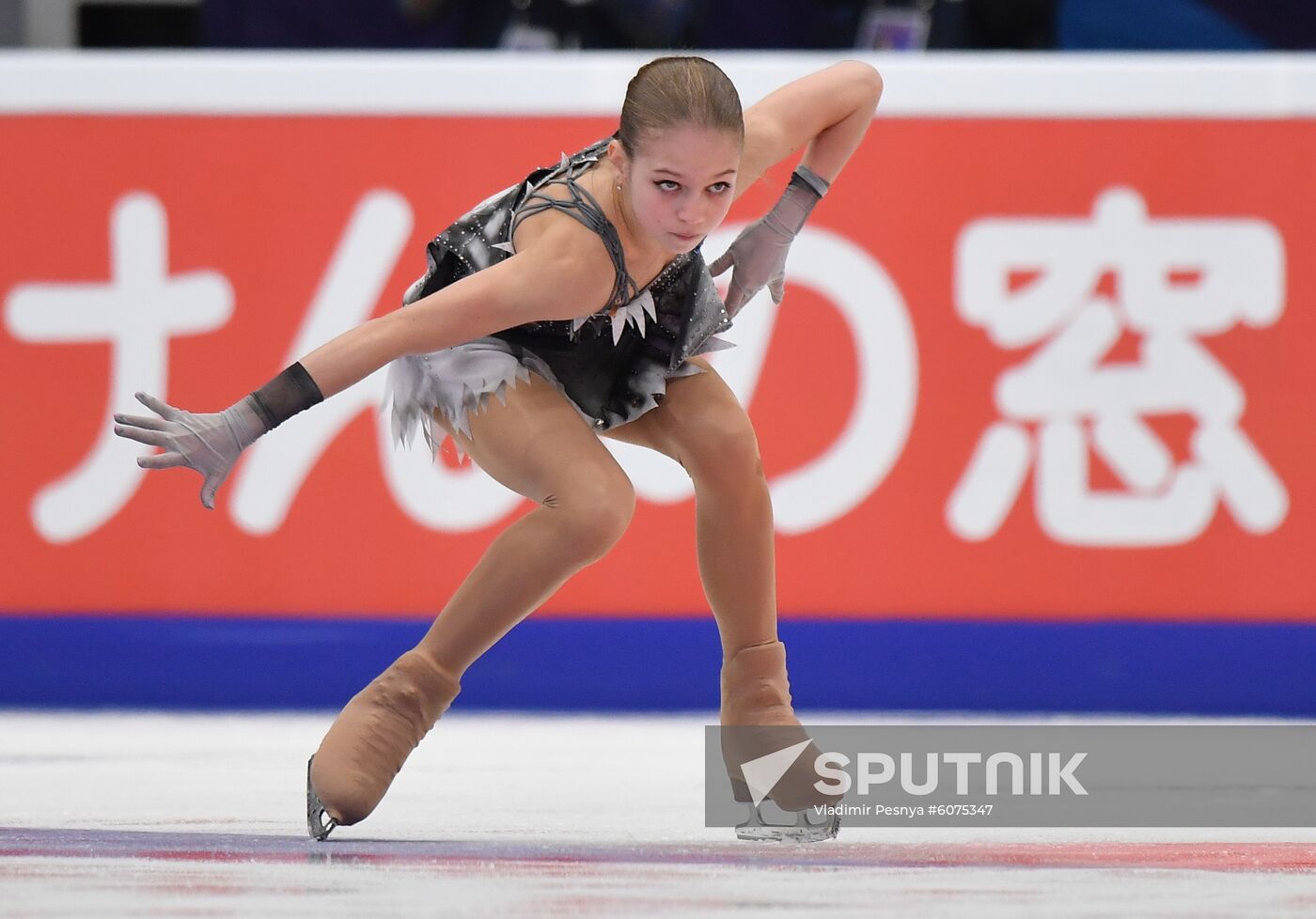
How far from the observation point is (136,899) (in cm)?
163

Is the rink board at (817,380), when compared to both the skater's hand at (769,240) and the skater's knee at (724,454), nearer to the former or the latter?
the skater's hand at (769,240)

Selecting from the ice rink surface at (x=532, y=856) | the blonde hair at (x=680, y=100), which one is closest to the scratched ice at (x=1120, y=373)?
the ice rink surface at (x=532, y=856)

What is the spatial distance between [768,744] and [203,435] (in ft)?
2.60

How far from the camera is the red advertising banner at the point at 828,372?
3553mm

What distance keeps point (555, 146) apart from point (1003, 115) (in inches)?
36.7

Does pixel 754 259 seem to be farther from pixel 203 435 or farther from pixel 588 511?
pixel 203 435

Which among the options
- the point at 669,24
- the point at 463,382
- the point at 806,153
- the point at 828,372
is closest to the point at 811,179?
the point at 806,153

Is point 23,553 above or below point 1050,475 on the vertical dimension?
below

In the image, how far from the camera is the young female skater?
6.48 feet

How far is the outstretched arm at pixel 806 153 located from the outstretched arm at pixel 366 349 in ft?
1.47

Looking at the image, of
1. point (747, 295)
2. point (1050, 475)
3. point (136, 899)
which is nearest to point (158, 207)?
point (747, 295)

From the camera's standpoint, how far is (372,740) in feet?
6.97

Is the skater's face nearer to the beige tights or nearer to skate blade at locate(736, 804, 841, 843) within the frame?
the beige tights

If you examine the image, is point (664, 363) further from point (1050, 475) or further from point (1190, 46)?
point (1190, 46)
